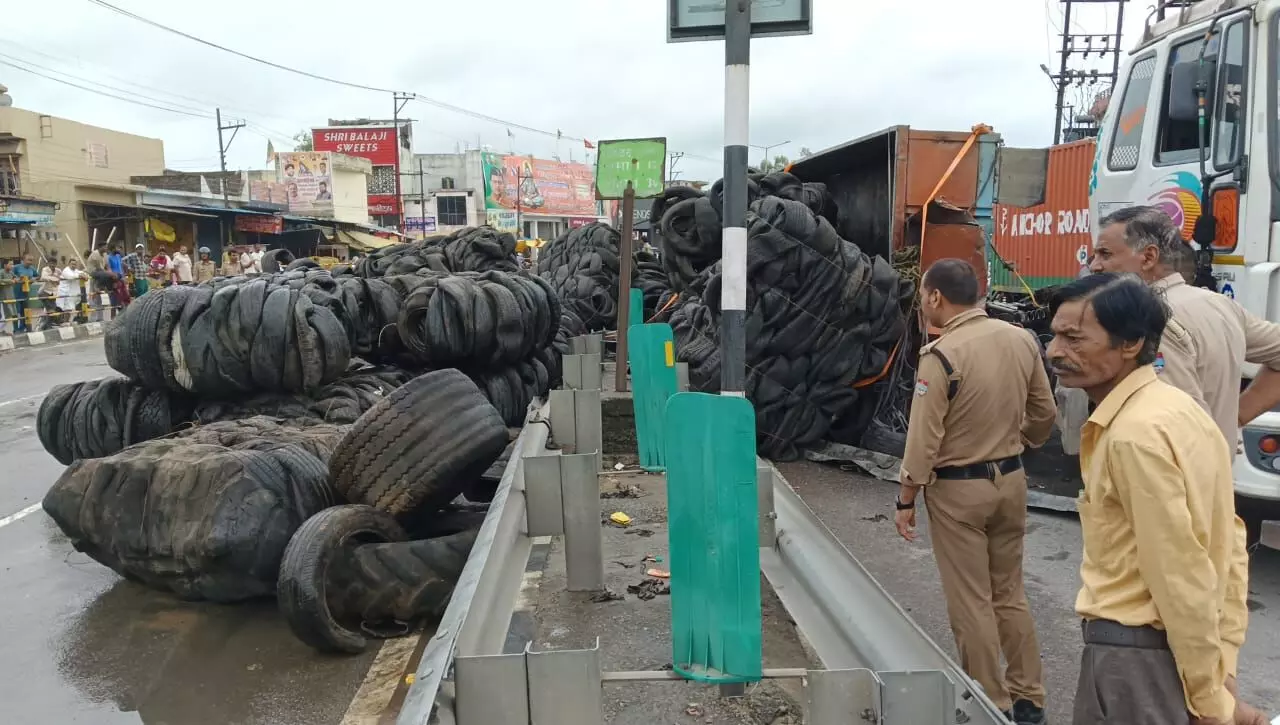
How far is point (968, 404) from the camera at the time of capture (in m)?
3.18

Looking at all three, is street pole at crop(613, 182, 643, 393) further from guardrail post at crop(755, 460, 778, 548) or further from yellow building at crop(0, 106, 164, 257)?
yellow building at crop(0, 106, 164, 257)

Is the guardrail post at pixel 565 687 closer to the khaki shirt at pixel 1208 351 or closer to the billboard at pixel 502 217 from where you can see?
the khaki shirt at pixel 1208 351

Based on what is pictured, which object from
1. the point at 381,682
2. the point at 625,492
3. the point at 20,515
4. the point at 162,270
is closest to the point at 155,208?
the point at 162,270

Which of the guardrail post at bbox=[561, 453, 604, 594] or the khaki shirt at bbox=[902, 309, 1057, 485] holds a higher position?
the khaki shirt at bbox=[902, 309, 1057, 485]

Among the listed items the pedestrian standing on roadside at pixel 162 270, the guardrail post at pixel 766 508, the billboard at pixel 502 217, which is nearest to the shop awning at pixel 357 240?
the pedestrian standing on roadside at pixel 162 270

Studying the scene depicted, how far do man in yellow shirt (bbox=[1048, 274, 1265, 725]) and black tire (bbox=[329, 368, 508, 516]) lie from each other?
11.0 feet

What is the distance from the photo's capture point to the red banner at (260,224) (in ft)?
108

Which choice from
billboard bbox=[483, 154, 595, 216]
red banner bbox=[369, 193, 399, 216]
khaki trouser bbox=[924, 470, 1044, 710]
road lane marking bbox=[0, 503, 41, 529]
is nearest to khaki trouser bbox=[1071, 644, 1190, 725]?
khaki trouser bbox=[924, 470, 1044, 710]

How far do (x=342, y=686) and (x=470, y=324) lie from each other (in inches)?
146

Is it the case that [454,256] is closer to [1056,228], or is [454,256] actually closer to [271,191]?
[1056,228]

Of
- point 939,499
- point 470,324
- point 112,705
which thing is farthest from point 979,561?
point 470,324

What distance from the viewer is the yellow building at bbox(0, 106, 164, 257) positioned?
1017 inches

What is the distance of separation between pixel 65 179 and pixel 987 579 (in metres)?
33.3

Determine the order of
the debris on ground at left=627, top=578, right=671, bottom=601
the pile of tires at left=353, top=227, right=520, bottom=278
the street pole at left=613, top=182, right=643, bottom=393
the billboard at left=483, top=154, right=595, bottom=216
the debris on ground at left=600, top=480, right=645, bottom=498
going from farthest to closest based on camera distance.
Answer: the billboard at left=483, top=154, right=595, bottom=216
the pile of tires at left=353, top=227, right=520, bottom=278
the street pole at left=613, top=182, right=643, bottom=393
the debris on ground at left=600, top=480, right=645, bottom=498
the debris on ground at left=627, top=578, right=671, bottom=601
